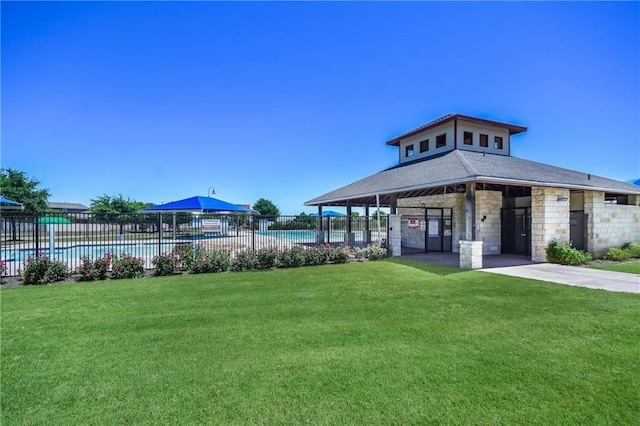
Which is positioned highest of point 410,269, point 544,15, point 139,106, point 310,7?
point 310,7

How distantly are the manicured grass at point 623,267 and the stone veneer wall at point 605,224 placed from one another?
143 centimetres

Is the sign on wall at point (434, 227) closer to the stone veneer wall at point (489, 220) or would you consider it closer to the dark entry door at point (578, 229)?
the stone veneer wall at point (489, 220)

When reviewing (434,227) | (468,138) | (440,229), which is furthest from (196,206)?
(468,138)

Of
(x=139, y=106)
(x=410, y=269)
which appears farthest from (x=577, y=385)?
(x=139, y=106)

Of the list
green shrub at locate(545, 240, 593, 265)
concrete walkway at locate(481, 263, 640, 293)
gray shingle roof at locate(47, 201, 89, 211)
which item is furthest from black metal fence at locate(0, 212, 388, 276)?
gray shingle roof at locate(47, 201, 89, 211)

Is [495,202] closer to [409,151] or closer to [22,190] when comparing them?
[409,151]

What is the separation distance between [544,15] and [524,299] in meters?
10.1

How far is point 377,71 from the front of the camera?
1516 centimetres

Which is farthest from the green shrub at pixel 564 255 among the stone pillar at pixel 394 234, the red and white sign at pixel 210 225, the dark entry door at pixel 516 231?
the red and white sign at pixel 210 225

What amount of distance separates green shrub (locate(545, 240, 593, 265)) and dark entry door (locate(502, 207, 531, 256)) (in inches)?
90.7

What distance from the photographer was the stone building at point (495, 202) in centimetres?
1194

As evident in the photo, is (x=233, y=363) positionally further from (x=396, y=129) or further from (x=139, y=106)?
(x=396, y=129)

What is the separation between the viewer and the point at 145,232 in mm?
13570

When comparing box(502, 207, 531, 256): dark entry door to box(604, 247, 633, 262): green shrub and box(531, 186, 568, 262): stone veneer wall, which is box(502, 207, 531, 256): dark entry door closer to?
box(531, 186, 568, 262): stone veneer wall
